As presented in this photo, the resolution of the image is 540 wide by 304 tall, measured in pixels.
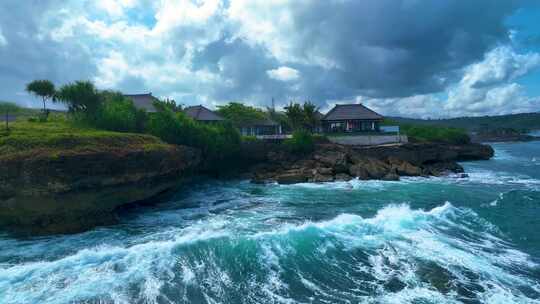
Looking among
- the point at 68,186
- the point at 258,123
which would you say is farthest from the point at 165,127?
the point at 258,123

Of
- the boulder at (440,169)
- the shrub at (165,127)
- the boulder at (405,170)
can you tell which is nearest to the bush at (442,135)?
the boulder at (440,169)

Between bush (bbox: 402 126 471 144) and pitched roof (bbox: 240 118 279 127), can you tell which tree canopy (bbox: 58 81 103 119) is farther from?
bush (bbox: 402 126 471 144)

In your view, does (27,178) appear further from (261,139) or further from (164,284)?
(261,139)

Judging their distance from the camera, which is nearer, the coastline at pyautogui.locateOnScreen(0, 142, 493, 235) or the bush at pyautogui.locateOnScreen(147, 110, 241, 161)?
the coastline at pyautogui.locateOnScreen(0, 142, 493, 235)

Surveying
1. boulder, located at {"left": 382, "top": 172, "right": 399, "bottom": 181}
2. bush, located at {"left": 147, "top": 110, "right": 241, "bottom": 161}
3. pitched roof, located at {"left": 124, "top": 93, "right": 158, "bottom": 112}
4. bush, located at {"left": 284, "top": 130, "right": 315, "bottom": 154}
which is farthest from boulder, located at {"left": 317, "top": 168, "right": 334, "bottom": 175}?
pitched roof, located at {"left": 124, "top": 93, "right": 158, "bottom": 112}

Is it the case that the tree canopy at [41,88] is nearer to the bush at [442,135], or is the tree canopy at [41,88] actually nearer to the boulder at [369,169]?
the boulder at [369,169]

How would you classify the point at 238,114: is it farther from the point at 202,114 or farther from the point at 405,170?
the point at 405,170
